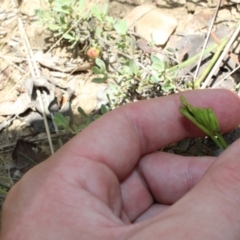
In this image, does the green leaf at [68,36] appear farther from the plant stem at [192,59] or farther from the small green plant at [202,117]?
the small green plant at [202,117]

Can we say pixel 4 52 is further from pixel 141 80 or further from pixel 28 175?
pixel 28 175

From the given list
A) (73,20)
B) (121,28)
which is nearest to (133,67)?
(121,28)

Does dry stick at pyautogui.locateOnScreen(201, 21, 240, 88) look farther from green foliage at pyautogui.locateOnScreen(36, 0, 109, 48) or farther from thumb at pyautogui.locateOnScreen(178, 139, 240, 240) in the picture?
thumb at pyautogui.locateOnScreen(178, 139, 240, 240)

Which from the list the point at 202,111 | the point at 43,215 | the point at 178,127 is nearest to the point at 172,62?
the point at 178,127

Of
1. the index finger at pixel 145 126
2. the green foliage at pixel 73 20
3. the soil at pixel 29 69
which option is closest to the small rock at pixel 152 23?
the soil at pixel 29 69

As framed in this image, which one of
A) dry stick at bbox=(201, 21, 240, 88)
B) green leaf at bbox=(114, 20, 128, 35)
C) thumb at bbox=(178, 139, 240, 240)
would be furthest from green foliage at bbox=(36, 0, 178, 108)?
thumb at bbox=(178, 139, 240, 240)

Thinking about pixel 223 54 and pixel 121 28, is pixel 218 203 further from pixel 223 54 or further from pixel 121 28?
pixel 121 28
